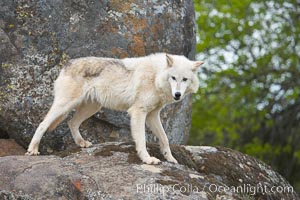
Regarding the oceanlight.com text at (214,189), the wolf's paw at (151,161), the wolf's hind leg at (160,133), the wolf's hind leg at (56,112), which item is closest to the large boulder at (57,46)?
the wolf's hind leg at (56,112)

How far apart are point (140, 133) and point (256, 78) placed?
485 inches

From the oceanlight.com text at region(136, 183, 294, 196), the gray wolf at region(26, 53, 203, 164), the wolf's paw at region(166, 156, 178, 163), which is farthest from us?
the wolf's paw at region(166, 156, 178, 163)

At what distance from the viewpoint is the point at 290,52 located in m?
20.6

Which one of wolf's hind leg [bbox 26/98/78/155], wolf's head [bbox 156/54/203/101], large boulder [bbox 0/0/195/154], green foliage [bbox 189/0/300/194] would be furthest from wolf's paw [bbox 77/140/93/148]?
green foliage [bbox 189/0/300/194]

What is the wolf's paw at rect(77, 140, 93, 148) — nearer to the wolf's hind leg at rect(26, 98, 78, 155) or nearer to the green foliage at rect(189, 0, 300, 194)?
the wolf's hind leg at rect(26, 98, 78, 155)

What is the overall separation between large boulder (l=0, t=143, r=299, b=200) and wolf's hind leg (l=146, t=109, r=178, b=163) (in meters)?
0.13

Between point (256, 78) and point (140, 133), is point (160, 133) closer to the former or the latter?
point (140, 133)

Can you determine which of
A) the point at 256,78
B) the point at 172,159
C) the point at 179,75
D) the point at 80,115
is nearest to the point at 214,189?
the point at 172,159

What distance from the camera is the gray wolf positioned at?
891 cm

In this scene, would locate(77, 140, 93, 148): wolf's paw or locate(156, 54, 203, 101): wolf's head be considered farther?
locate(77, 140, 93, 148): wolf's paw

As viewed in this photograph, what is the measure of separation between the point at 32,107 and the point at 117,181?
3.33 m

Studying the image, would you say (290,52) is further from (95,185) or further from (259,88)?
(95,185)

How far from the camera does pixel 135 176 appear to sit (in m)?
8.02

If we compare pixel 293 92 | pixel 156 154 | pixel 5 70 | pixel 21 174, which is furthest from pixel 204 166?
pixel 293 92
